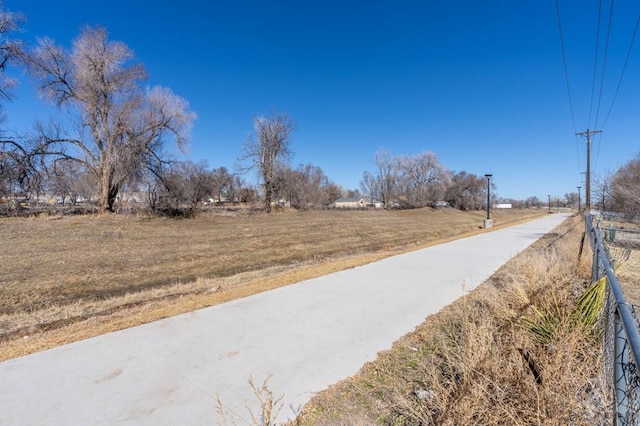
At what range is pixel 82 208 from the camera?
18531 millimetres

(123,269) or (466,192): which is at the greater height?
(466,192)

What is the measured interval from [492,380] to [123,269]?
867cm

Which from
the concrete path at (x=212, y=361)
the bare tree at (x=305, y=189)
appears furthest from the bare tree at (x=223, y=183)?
the concrete path at (x=212, y=361)

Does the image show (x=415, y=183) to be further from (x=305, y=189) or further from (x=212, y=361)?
(x=212, y=361)

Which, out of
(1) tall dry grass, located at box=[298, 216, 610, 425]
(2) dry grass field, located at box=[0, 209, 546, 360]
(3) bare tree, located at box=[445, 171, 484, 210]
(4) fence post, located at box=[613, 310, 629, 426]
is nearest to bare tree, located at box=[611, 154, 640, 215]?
(2) dry grass field, located at box=[0, 209, 546, 360]

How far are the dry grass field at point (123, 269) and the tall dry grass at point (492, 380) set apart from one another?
10.8ft

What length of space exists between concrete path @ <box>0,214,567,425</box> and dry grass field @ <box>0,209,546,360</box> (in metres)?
0.69

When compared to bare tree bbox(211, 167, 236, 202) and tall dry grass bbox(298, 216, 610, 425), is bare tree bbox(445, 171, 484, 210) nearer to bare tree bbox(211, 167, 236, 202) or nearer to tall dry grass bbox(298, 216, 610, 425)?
bare tree bbox(211, 167, 236, 202)

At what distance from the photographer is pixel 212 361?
327cm

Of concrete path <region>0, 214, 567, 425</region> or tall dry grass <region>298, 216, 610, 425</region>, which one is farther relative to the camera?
concrete path <region>0, 214, 567, 425</region>

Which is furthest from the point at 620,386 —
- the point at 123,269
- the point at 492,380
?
the point at 123,269

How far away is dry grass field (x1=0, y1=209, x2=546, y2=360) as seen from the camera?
182 inches

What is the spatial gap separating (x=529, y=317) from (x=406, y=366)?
1707 mm

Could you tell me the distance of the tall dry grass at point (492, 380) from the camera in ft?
6.84
